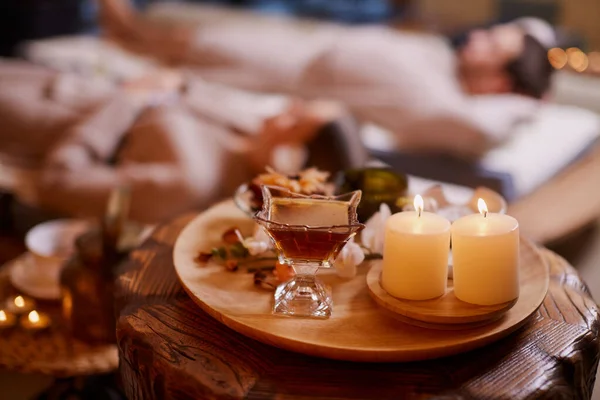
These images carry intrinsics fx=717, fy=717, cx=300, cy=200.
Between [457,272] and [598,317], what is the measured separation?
8.7 inches

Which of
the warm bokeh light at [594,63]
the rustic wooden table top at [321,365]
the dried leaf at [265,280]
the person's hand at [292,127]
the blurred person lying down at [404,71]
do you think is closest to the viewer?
the rustic wooden table top at [321,365]

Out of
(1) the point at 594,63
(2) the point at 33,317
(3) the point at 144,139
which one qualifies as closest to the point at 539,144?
(1) the point at 594,63

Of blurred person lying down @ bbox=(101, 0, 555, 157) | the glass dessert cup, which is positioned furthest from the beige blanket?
the glass dessert cup

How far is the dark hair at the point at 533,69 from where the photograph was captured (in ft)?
8.13

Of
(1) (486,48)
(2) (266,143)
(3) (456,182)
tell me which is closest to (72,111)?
(2) (266,143)

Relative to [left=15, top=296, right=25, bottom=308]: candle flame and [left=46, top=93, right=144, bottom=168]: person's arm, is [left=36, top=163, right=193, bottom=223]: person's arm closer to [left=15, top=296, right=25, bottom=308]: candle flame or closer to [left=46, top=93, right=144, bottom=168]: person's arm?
[left=46, top=93, right=144, bottom=168]: person's arm

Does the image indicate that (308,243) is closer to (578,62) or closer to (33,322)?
(33,322)

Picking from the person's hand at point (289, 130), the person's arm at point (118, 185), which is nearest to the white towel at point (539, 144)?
the person's hand at point (289, 130)

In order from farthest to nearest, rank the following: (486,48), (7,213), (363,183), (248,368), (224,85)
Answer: (224,85) < (486,48) < (7,213) < (363,183) < (248,368)

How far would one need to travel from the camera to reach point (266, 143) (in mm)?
1942

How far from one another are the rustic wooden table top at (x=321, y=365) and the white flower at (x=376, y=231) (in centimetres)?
23

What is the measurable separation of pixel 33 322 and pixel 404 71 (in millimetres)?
1521

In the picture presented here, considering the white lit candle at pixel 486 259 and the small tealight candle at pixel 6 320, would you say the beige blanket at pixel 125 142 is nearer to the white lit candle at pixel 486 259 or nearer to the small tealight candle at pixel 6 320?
the small tealight candle at pixel 6 320

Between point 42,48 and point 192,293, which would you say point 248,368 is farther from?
point 42,48
